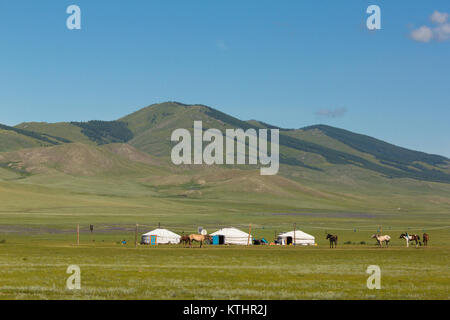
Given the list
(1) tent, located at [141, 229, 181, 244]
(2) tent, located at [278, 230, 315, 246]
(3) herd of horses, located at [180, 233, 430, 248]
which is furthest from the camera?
(2) tent, located at [278, 230, 315, 246]

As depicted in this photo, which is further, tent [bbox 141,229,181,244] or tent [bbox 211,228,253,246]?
tent [bbox 211,228,253,246]

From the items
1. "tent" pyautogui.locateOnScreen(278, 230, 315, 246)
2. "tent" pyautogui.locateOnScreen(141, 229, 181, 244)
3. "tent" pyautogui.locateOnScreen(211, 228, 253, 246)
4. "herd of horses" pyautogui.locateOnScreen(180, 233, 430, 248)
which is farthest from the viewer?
"tent" pyautogui.locateOnScreen(278, 230, 315, 246)

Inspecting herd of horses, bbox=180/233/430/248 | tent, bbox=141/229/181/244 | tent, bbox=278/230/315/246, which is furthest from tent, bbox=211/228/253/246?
tent, bbox=141/229/181/244

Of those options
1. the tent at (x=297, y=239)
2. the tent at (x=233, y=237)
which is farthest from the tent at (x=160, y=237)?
the tent at (x=297, y=239)

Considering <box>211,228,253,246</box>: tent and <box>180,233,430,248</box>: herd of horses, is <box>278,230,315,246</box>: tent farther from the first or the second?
<box>180,233,430,248</box>: herd of horses

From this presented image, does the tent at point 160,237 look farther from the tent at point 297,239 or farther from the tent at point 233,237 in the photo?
the tent at point 297,239

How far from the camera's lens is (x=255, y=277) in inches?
1426

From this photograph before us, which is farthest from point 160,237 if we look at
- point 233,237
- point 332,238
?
point 332,238

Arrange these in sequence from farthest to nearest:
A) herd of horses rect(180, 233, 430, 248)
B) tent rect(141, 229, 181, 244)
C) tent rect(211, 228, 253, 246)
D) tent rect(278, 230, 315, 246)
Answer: tent rect(278, 230, 315, 246)
tent rect(211, 228, 253, 246)
tent rect(141, 229, 181, 244)
herd of horses rect(180, 233, 430, 248)

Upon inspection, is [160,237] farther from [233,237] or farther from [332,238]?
[332,238]

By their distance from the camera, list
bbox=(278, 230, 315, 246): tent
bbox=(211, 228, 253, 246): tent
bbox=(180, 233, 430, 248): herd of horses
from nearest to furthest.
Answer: bbox=(180, 233, 430, 248): herd of horses
bbox=(211, 228, 253, 246): tent
bbox=(278, 230, 315, 246): tent

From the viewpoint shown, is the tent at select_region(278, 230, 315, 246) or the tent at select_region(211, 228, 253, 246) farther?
the tent at select_region(278, 230, 315, 246)
